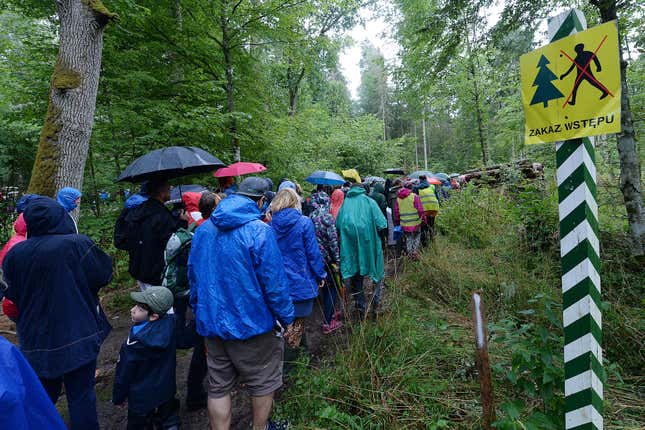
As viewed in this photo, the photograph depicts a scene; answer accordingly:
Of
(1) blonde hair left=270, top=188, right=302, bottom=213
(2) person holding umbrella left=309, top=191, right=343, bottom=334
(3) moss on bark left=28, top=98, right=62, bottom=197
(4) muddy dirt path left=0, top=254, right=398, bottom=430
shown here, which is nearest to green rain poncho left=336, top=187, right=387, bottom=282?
(2) person holding umbrella left=309, top=191, right=343, bottom=334

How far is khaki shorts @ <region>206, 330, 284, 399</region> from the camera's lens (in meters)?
2.38

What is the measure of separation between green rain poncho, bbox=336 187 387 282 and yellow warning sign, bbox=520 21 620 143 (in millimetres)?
2463

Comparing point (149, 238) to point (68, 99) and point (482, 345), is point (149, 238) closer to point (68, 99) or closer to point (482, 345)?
point (68, 99)

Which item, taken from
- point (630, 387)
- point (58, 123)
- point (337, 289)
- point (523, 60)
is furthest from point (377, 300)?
point (58, 123)

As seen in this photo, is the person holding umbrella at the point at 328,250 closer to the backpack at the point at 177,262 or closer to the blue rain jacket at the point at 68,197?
the backpack at the point at 177,262

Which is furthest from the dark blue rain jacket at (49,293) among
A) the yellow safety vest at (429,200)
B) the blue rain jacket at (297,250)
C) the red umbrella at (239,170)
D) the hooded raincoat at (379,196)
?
the yellow safety vest at (429,200)

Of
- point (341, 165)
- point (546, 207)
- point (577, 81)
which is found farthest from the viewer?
point (341, 165)

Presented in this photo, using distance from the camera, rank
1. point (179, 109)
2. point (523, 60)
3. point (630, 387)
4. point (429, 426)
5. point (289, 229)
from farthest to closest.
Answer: point (179, 109) → point (289, 229) → point (630, 387) → point (429, 426) → point (523, 60)

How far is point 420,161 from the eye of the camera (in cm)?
3688

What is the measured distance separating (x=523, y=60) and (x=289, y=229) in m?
2.52

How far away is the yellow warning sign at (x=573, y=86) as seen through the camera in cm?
177

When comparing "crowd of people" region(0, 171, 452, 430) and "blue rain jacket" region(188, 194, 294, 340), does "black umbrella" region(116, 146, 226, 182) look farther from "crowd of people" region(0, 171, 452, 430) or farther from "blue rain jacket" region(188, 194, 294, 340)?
"blue rain jacket" region(188, 194, 294, 340)

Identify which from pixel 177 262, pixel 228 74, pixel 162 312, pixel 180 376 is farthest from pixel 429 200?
pixel 162 312

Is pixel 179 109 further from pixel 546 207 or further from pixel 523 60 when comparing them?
pixel 546 207
